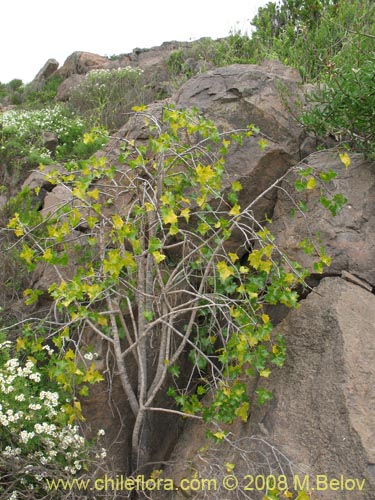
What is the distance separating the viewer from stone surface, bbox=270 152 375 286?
3.94 m

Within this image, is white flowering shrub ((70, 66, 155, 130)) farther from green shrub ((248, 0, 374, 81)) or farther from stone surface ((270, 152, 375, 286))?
stone surface ((270, 152, 375, 286))

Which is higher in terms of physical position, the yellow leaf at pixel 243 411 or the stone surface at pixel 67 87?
the stone surface at pixel 67 87

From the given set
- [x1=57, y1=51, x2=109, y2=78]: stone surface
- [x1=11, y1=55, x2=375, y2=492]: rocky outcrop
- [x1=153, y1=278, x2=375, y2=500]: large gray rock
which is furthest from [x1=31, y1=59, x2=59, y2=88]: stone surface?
[x1=153, y1=278, x2=375, y2=500]: large gray rock

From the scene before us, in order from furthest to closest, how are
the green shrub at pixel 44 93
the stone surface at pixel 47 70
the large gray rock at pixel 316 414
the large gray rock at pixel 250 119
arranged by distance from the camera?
the stone surface at pixel 47 70 → the green shrub at pixel 44 93 → the large gray rock at pixel 250 119 → the large gray rock at pixel 316 414

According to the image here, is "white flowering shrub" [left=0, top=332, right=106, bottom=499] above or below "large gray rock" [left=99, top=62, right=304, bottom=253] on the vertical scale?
below

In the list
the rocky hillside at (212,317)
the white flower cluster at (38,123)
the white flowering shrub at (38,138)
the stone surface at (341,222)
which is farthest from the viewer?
the white flower cluster at (38,123)

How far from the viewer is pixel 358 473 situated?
9.55 ft

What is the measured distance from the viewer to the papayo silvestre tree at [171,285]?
10.4 ft

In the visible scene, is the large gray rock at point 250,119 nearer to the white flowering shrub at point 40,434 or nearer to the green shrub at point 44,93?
the white flowering shrub at point 40,434

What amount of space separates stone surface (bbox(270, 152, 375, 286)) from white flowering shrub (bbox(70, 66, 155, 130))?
4313mm

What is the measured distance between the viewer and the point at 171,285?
3711mm

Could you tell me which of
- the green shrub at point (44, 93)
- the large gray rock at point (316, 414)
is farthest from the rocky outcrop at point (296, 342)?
the green shrub at point (44, 93)

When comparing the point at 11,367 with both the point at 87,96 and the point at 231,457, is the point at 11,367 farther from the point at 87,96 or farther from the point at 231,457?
the point at 87,96

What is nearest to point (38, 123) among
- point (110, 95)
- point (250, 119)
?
point (110, 95)
